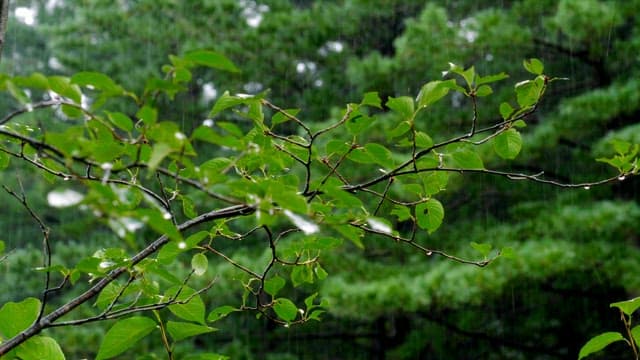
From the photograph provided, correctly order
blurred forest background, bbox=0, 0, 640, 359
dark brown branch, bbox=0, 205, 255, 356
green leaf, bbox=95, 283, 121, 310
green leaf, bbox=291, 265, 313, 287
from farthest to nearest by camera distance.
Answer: blurred forest background, bbox=0, 0, 640, 359
green leaf, bbox=291, 265, 313, 287
green leaf, bbox=95, 283, 121, 310
dark brown branch, bbox=0, 205, 255, 356

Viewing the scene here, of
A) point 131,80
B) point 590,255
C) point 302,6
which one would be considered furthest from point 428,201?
point 302,6

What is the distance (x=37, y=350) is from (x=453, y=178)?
11.8 ft

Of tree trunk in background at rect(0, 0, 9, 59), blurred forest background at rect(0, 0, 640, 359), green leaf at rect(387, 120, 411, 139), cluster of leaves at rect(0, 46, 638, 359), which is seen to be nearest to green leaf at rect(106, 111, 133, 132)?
cluster of leaves at rect(0, 46, 638, 359)

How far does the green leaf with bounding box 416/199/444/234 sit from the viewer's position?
659 mm

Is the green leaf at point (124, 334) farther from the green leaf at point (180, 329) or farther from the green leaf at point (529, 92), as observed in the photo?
the green leaf at point (529, 92)

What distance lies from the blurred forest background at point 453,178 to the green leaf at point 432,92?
3.20 meters

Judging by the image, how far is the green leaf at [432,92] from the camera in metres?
0.53

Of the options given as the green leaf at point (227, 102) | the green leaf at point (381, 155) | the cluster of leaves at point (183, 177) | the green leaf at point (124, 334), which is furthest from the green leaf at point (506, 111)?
the green leaf at point (124, 334)

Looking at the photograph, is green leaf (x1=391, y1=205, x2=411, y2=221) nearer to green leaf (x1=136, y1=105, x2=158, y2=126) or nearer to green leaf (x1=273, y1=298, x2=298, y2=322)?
green leaf (x1=273, y1=298, x2=298, y2=322)

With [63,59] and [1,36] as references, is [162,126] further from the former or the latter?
[63,59]

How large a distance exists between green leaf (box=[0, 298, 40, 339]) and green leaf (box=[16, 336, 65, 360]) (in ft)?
0.06

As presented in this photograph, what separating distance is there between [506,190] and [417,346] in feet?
4.01

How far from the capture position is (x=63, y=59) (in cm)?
547

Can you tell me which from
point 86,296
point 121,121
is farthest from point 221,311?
point 121,121
